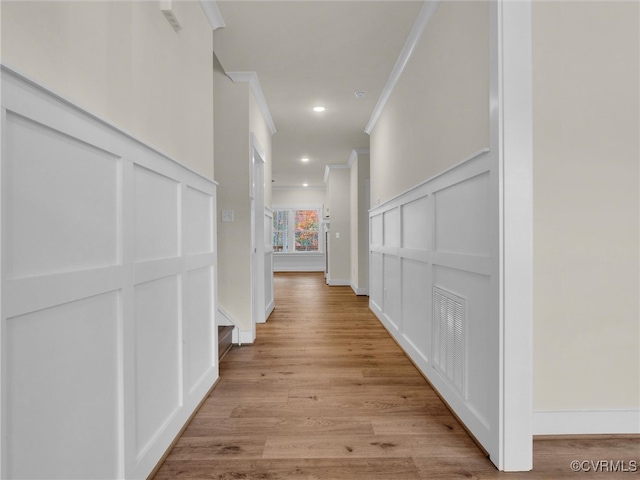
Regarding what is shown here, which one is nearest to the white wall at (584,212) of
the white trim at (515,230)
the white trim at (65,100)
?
the white trim at (515,230)

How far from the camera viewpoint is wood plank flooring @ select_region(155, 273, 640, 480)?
1.49 m

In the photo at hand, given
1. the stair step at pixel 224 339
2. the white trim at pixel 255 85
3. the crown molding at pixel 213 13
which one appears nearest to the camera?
the crown molding at pixel 213 13

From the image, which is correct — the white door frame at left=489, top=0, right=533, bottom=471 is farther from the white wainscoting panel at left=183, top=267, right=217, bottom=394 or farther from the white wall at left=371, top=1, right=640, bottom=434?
the white wainscoting panel at left=183, top=267, right=217, bottom=394

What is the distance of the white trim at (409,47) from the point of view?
7.64ft

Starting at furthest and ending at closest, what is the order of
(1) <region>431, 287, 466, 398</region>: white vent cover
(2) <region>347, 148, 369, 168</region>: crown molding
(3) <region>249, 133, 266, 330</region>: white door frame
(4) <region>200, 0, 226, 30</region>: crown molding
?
(2) <region>347, 148, 369, 168</region>: crown molding
(3) <region>249, 133, 266, 330</region>: white door frame
(4) <region>200, 0, 226, 30</region>: crown molding
(1) <region>431, 287, 466, 398</region>: white vent cover

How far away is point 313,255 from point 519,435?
9129 mm

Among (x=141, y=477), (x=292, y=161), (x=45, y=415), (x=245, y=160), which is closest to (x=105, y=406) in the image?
(x=45, y=415)

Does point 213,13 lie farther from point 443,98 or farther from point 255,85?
point 443,98

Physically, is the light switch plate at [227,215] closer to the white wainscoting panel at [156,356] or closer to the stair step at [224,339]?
the stair step at [224,339]

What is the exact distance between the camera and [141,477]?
4.40 ft

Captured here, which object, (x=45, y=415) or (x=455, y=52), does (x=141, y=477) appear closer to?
(x=45, y=415)

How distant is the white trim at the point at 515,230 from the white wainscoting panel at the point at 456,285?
0.16ft

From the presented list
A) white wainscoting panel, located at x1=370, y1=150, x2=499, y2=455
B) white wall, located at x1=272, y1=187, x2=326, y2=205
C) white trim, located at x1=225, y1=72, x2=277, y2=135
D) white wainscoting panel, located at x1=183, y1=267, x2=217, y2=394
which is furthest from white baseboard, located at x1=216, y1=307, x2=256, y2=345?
white wall, located at x1=272, y1=187, x2=326, y2=205

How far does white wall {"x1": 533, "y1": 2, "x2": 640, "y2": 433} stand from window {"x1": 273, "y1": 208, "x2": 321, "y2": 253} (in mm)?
9170
